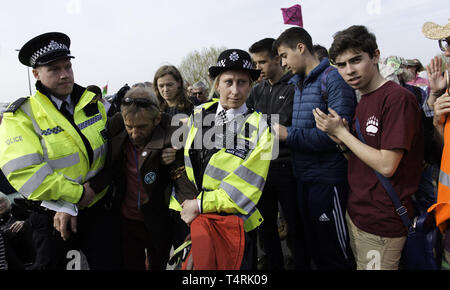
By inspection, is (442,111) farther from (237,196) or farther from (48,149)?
(48,149)

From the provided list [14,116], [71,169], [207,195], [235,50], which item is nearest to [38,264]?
[71,169]

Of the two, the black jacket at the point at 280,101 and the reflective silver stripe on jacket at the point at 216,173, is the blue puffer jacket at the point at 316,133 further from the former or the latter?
the reflective silver stripe on jacket at the point at 216,173

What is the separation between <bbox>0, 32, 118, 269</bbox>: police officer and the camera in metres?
1.97

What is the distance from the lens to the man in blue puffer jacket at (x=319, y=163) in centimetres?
245

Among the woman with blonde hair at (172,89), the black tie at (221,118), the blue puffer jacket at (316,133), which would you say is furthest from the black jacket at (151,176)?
the woman with blonde hair at (172,89)

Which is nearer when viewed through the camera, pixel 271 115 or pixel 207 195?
pixel 207 195

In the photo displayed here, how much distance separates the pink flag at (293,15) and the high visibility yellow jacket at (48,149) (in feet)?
8.13

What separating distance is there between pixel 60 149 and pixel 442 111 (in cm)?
261

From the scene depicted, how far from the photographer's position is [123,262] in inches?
101

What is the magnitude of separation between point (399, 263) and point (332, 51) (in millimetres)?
1531

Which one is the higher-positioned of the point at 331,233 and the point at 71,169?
the point at 71,169

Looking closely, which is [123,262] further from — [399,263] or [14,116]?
[399,263]

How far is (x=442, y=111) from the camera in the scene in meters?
1.77

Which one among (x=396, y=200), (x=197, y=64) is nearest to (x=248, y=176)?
(x=396, y=200)
